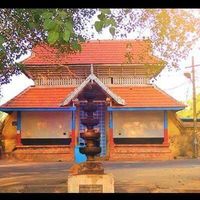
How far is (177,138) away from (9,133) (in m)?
6.58

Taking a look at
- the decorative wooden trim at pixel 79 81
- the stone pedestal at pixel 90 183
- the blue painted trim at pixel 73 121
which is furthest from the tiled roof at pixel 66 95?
the stone pedestal at pixel 90 183

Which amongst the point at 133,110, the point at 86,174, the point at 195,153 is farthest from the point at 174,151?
the point at 86,174

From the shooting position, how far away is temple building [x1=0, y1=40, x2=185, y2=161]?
1656 cm

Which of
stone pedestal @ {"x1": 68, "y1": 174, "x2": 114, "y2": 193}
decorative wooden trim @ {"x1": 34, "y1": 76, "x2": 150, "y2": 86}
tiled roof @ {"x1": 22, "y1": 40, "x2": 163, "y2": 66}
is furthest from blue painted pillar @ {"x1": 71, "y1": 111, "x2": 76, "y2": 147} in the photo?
stone pedestal @ {"x1": 68, "y1": 174, "x2": 114, "y2": 193}

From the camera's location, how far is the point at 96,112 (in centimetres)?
1711

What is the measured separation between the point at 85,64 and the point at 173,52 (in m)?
7.23

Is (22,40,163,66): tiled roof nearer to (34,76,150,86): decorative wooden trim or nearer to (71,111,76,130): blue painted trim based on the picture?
(34,76,150,86): decorative wooden trim

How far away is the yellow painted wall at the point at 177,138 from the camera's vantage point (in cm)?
1719

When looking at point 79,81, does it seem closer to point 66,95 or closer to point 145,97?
point 66,95

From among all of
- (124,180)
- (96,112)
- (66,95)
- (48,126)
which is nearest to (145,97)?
(96,112)

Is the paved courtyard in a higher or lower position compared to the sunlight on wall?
lower

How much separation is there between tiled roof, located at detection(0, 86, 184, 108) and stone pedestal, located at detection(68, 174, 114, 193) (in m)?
8.32

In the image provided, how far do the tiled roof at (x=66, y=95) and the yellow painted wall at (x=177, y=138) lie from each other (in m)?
0.80
